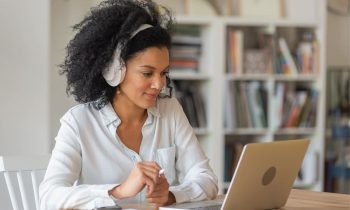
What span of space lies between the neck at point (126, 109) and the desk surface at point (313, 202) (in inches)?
16.2

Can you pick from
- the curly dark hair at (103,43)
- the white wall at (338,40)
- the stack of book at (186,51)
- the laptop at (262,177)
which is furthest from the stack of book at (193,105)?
the laptop at (262,177)

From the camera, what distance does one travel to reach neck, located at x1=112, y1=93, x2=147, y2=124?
2.45 m

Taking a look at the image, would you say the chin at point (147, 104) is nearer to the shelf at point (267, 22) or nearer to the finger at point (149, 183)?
the finger at point (149, 183)

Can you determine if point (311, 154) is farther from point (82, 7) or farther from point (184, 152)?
point (184, 152)

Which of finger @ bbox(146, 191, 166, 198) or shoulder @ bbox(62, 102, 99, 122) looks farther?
shoulder @ bbox(62, 102, 99, 122)

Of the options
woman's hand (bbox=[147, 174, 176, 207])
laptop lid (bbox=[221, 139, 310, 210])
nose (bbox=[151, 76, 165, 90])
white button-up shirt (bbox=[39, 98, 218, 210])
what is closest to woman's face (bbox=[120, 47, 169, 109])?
nose (bbox=[151, 76, 165, 90])

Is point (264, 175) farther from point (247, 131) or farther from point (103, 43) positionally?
point (247, 131)

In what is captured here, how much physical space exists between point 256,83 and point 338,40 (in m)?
0.89

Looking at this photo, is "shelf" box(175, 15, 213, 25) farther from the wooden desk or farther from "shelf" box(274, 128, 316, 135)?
the wooden desk

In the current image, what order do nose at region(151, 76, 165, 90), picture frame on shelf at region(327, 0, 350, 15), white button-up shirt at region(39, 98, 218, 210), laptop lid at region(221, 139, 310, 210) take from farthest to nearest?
picture frame on shelf at region(327, 0, 350, 15), nose at region(151, 76, 165, 90), white button-up shirt at region(39, 98, 218, 210), laptop lid at region(221, 139, 310, 210)

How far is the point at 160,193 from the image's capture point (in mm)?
2084

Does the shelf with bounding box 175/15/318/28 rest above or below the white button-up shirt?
above

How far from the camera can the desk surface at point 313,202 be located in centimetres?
220

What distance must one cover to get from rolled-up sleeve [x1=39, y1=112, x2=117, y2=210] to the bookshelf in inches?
98.9
